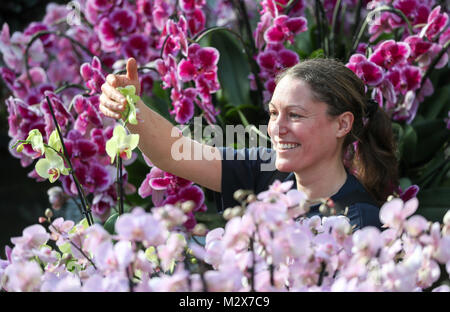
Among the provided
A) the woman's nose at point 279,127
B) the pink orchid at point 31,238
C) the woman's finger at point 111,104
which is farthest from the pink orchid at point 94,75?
the pink orchid at point 31,238

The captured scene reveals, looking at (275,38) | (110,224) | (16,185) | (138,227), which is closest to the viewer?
(138,227)

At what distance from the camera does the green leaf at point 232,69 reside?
178 cm

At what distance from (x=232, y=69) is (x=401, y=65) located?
54 cm

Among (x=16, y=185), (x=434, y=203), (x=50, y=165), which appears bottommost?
(x=16, y=185)

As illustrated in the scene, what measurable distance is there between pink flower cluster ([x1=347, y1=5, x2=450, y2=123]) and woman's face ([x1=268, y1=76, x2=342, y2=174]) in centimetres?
27

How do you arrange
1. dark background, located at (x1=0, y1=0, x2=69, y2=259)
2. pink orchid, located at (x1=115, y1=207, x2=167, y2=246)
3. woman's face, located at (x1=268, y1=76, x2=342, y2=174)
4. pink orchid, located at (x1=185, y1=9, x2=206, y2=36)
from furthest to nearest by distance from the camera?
dark background, located at (x1=0, y1=0, x2=69, y2=259) < pink orchid, located at (x1=185, y1=9, x2=206, y2=36) < woman's face, located at (x1=268, y1=76, x2=342, y2=174) < pink orchid, located at (x1=115, y1=207, x2=167, y2=246)

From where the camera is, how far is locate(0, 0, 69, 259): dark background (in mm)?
2588

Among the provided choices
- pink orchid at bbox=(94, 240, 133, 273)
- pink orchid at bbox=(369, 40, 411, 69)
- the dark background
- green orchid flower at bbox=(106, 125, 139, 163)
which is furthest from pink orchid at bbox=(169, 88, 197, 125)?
pink orchid at bbox=(94, 240, 133, 273)

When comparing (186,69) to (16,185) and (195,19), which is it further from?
(16,185)

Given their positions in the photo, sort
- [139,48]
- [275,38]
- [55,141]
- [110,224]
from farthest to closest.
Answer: [139,48]
[275,38]
[110,224]
[55,141]


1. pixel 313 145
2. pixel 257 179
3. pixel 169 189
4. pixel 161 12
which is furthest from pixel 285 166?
pixel 161 12

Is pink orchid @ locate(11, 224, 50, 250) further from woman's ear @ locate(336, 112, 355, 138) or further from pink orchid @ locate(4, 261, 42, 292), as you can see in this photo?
woman's ear @ locate(336, 112, 355, 138)

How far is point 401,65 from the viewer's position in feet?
4.78
